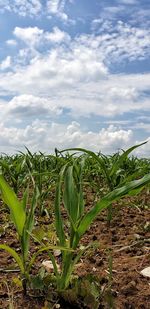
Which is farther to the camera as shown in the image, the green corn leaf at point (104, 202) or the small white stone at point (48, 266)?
the small white stone at point (48, 266)

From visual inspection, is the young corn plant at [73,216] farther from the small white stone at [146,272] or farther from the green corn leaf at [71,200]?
the small white stone at [146,272]

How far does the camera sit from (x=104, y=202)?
1481mm

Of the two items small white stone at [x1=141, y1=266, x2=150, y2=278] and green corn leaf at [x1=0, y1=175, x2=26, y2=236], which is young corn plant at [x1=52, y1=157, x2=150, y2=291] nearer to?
green corn leaf at [x1=0, y1=175, x2=26, y2=236]

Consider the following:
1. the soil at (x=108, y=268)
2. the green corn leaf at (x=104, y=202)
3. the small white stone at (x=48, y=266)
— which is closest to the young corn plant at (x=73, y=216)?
the green corn leaf at (x=104, y=202)

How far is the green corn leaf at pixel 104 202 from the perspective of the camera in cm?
147

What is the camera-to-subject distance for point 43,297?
61.2 inches

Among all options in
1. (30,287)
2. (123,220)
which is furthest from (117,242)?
(30,287)

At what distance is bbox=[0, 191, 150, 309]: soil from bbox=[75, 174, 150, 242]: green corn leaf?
17cm

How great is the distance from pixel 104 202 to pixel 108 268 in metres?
0.51

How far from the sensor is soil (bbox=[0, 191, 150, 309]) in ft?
4.99

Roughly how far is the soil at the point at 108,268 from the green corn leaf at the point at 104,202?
0.17 meters

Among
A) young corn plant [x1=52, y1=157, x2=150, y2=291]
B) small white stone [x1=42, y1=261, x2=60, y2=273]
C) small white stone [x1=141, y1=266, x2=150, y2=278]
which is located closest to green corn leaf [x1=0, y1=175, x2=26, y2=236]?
young corn plant [x1=52, y1=157, x2=150, y2=291]

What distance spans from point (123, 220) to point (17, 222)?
1.50 m

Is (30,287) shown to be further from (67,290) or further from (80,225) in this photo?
(80,225)
